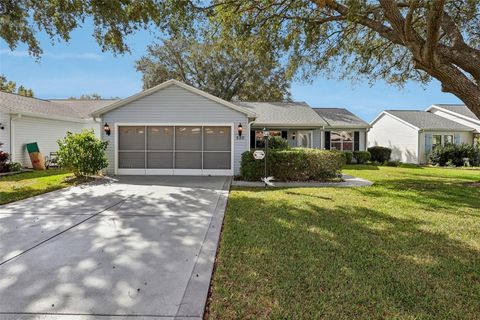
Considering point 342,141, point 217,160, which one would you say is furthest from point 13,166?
point 342,141

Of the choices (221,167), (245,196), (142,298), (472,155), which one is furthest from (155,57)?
(142,298)

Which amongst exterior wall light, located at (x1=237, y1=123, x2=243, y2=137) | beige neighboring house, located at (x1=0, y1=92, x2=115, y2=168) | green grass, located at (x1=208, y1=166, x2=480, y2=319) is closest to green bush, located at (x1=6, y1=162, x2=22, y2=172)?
beige neighboring house, located at (x1=0, y1=92, x2=115, y2=168)

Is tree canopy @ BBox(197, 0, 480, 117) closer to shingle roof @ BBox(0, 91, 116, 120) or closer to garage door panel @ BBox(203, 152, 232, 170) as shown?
garage door panel @ BBox(203, 152, 232, 170)

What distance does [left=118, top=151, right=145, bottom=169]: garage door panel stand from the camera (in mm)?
12531

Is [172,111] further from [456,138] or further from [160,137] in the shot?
[456,138]

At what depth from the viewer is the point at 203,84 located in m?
31.1

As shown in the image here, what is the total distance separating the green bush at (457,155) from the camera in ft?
66.4

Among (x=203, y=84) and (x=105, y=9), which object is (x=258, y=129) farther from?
(x=203, y=84)

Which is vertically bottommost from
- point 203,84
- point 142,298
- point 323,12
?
point 142,298

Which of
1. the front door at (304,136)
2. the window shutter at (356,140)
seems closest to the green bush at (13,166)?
the front door at (304,136)

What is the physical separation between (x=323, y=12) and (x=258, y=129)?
8633 mm

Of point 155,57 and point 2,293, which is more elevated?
point 155,57

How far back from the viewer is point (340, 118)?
21.5 metres

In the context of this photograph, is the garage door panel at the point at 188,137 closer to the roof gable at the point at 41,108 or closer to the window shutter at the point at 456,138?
the roof gable at the point at 41,108
